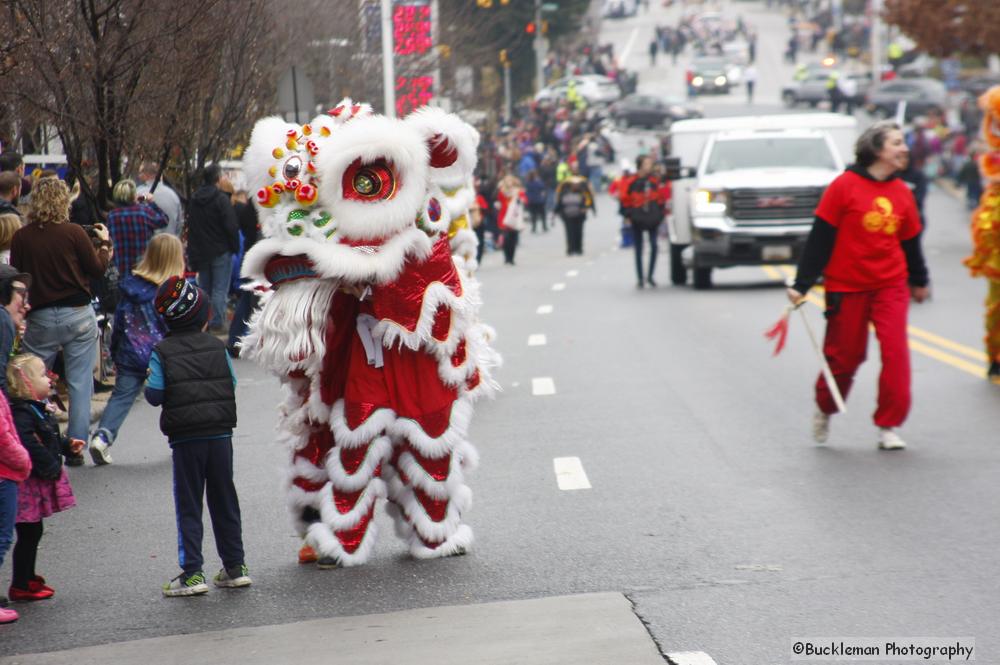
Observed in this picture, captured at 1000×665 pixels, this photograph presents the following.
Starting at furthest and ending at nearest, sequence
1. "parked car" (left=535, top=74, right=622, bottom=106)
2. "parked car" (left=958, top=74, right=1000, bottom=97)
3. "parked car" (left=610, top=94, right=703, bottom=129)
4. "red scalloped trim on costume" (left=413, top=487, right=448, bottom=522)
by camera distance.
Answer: "parked car" (left=535, top=74, right=622, bottom=106), "parked car" (left=610, top=94, right=703, bottom=129), "parked car" (left=958, top=74, right=1000, bottom=97), "red scalloped trim on costume" (left=413, top=487, right=448, bottom=522)

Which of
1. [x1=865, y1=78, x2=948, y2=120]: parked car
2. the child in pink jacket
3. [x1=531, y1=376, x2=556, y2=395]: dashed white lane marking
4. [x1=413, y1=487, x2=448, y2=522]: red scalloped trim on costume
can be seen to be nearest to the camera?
the child in pink jacket

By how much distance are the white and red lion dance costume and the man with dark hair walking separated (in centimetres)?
943

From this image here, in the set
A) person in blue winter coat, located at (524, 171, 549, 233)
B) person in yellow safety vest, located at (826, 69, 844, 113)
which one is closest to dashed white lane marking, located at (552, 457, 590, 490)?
person in blue winter coat, located at (524, 171, 549, 233)

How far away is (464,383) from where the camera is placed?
7.81 metres

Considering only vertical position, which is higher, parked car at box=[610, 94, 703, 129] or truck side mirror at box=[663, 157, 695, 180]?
truck side mirror at box=[663, 157, 695, 180]

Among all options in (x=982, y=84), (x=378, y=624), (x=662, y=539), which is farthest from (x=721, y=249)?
(x=982, y=84)

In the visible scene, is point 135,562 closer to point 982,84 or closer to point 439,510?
point 439,510

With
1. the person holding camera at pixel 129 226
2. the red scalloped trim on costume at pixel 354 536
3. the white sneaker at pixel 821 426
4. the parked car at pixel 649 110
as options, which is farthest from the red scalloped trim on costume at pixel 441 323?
the parked car at pixel 649 110

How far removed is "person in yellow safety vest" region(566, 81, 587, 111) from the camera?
66.2 meters

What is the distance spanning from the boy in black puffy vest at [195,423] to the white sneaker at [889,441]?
4553 mm

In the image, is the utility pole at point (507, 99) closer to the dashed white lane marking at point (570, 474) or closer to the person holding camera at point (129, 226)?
the person holding camera at point (129, 226)

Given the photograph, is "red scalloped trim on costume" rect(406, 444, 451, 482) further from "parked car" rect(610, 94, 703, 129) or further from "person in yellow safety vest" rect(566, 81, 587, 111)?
"parked car" rect(610, 94, 703, 129)

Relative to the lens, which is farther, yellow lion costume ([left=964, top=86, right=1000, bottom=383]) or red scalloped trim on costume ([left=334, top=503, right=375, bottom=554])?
yellow lion costume ([left=964, top=86, right=1000, bottom=383])

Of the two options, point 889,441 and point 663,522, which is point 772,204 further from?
point 663,522
